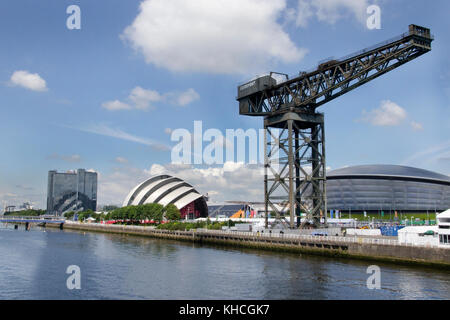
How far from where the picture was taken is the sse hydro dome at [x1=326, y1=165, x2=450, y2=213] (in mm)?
148500

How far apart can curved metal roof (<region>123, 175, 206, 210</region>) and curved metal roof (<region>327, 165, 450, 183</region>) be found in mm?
55279

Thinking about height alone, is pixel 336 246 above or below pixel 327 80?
below

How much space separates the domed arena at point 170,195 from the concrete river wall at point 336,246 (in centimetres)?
5883

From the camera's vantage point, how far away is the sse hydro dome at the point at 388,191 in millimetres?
148500

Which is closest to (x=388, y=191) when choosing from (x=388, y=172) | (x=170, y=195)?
(x=388, y=172)

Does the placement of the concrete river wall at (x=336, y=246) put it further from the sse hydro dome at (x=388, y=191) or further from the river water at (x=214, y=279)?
the sse hydro dome at (x=388, y=191)

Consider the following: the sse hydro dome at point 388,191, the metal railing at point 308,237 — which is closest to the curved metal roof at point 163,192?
the metal railing at point 308,237

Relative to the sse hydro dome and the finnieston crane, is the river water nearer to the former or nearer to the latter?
the finnieston crane

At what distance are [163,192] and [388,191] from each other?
83791 mm

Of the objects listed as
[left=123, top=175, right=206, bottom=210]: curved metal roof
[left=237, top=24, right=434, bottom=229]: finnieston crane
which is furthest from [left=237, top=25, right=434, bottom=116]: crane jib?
[left=123, top=175, right=206, bottom=210]: curved metal roof

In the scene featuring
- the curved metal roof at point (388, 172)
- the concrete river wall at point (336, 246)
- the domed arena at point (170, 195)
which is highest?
the curved metal roof at point (388, 172)

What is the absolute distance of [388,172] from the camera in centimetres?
15100

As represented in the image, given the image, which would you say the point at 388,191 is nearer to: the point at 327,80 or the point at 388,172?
the point at 388,172
